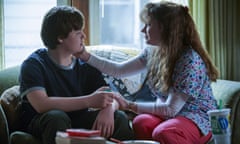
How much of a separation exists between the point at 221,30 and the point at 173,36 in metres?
1.21

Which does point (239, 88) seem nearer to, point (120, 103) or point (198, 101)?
point (198, 101)

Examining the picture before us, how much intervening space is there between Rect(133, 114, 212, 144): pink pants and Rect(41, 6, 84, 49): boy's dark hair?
592mm

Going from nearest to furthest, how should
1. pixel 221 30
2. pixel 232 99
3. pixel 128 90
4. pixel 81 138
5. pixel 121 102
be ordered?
pixel 81 138 → pixel 121 102 → pixel 232 99 → pixel 128 90 → pixel 221 30

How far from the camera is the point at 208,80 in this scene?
7.48ft

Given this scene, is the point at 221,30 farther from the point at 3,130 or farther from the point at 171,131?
the point at 3,130

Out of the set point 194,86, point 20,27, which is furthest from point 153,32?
point 20,27

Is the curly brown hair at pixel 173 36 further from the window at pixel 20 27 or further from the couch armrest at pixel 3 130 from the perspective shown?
the window at pixel 20 27

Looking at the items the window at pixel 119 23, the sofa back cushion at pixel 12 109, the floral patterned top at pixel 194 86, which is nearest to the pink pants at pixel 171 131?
the floral patterned top at pixel 194 86

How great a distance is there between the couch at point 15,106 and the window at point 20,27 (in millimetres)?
531

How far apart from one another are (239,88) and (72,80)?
3.00ft

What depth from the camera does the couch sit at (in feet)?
7.07

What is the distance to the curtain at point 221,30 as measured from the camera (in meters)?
3.35

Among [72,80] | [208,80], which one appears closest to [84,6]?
[72,80]

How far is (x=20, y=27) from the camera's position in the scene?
10.6ft
